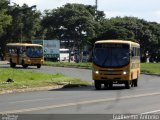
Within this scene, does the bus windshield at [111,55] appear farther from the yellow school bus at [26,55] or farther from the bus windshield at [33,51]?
the bus windshield at [33,51]

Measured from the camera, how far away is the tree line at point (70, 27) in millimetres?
99125

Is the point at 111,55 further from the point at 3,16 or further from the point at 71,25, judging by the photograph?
the point at 71,25

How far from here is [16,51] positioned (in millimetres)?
64000

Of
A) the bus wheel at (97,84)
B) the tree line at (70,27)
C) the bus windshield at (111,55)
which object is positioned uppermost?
the tree line at (70,27)

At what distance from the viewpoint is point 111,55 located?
3375 centimetres

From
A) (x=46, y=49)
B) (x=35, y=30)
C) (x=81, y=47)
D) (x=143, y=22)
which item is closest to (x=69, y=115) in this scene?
(x=46, y=49)

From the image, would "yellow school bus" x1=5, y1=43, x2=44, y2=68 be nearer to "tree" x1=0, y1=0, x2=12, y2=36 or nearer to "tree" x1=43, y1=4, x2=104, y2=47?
"tree" x1=0, y1=0, x2=12, y2=36

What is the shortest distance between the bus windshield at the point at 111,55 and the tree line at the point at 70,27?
57046 mm

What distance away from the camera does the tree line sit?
99.1 m

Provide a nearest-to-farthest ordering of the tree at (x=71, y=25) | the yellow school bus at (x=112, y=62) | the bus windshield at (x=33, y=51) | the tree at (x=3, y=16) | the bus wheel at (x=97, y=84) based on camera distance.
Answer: the yellow school bus at (x=112, y=62) → the bus wheel at (x=97, y=84) → the bus windshield at (x=33, y=51) → the tree at (x=3, y=16) → the tree at (x=71, y=25)

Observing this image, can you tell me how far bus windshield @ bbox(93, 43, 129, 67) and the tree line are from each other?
57.0 meters

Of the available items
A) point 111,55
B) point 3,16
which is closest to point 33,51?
point 3,16

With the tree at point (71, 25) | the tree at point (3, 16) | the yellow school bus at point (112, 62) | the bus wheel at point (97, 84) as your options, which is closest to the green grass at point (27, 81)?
the bus wheel at point (97, 84)

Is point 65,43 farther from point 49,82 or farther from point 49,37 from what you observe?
point 49,82
